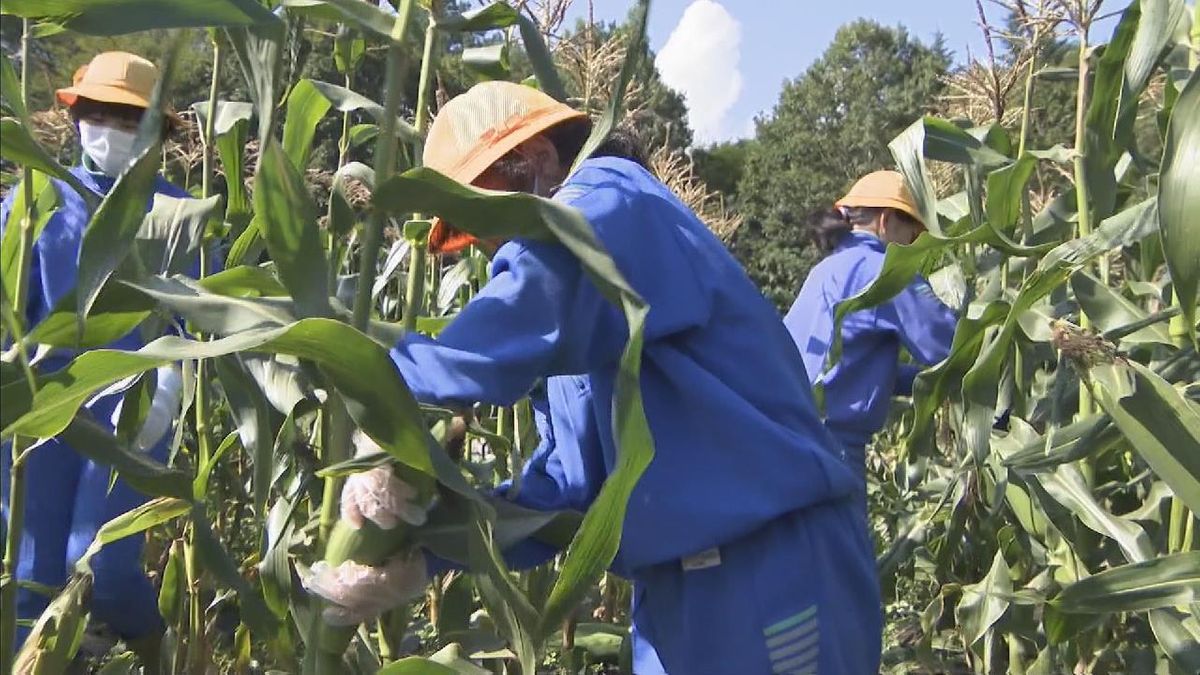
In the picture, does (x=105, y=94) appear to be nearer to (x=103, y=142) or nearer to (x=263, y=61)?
(x=103, y=142)

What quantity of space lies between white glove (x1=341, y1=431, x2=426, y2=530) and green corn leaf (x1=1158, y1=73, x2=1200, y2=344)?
87 cm

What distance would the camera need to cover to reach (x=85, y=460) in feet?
8.21

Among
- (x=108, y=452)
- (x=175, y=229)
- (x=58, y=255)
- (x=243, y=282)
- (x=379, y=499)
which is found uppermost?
(x=58, y=255)

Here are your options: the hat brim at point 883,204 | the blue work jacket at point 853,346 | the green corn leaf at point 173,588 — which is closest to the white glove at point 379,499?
the green corn leaf at point 173,588

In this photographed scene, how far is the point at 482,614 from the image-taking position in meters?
2.85

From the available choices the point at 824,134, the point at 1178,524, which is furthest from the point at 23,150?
the point at 824,134

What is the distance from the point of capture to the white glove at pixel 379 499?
4.63 feet

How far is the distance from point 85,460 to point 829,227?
219 cm

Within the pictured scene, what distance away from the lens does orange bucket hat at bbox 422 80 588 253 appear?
1611 mm

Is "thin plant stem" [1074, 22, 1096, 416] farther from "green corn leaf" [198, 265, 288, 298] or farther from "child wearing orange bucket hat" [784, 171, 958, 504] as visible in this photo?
"green corn leaf" [198, 265, 288, 298]

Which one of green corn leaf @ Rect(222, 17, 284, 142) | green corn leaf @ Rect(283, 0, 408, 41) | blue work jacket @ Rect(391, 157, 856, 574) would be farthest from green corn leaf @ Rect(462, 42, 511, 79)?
green corn leaf @ Rect(222, 17, 284, 142)

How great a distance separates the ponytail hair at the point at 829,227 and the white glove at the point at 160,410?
208 cm

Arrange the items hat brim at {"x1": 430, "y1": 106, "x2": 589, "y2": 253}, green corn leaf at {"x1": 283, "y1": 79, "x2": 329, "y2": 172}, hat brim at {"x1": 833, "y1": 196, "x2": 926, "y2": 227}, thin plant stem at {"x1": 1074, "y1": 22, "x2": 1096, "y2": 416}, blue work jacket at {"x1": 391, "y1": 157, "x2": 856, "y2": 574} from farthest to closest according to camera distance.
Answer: hat brim at {"x1": 833, "y1": 196, "x2": 926, "y2": 227} → thin plant stem at {"x1": 1074, "y1": 22, "x2": 1096, "y2": 416} → green corn leaf at {"x1": 283, "y1": 79, "x2": 329, "y2": 172} → hat brim at {"x1": 430, "y1": 106, "x2": 589, "y2": 253} → blue work jacket at {"x1": 391, "y1": 157, "x2": 856, "y2": 574}

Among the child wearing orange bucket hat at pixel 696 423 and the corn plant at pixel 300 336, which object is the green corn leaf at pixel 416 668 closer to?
the corn plant at pixel 300 336
